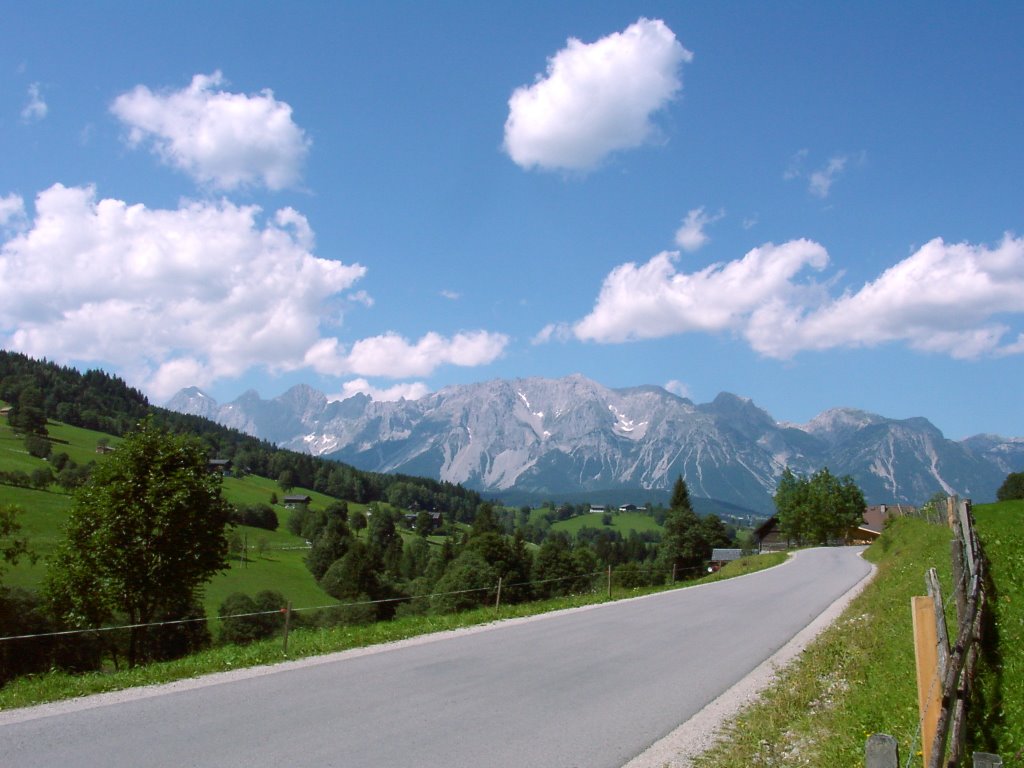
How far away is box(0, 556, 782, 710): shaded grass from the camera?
1202 cm

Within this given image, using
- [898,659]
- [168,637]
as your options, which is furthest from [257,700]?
[168,637]

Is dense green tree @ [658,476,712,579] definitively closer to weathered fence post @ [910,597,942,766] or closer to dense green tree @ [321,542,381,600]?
dense green tree @ [321,542,381,600]

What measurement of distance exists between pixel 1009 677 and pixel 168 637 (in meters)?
43.2

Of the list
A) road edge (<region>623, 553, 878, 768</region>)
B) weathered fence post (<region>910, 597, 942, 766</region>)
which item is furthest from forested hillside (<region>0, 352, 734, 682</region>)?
weathered fence post (<region>910, 597, 942, 766</region>)

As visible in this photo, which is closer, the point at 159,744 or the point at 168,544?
the point at 159,744

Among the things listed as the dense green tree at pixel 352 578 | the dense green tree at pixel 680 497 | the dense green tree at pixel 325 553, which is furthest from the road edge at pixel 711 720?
the dense green tree at pixel 680 497

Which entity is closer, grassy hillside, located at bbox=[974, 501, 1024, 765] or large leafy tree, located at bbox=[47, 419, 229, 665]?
grassy hillside, located at bbox=[974, 501, 1024, 765]

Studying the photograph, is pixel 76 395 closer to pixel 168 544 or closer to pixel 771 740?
pixel 168 544

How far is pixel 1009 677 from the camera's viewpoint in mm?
8539

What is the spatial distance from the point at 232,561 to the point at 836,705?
9248 centimetres

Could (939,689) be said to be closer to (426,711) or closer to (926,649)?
(926,649)

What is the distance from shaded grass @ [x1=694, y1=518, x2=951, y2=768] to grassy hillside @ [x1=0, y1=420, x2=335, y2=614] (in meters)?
41.0

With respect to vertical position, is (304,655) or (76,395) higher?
(76,395)

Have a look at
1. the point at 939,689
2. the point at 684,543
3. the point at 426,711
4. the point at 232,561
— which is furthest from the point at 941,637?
the point at 684,543
